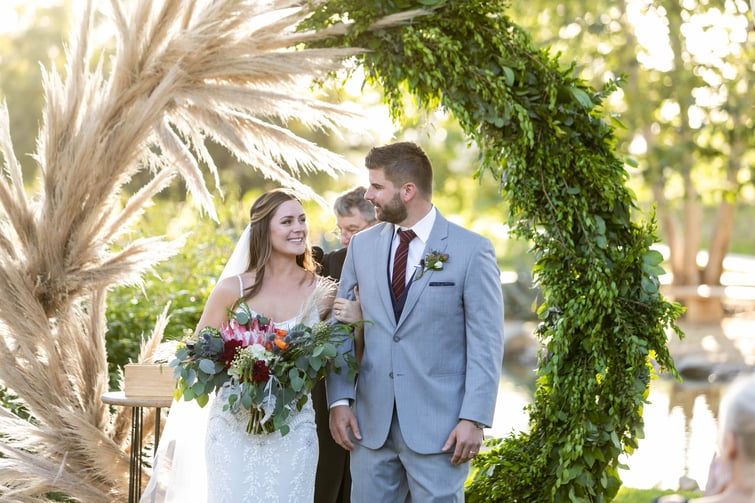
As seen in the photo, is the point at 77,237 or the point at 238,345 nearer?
the point at 238,345

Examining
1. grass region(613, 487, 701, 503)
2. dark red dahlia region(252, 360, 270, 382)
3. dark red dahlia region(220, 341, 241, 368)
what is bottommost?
grass region(613, 487, 701, 503)

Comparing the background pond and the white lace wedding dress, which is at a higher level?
the background pond

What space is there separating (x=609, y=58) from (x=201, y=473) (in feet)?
39.8

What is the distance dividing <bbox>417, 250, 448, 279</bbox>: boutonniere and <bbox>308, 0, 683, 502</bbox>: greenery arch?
89cm

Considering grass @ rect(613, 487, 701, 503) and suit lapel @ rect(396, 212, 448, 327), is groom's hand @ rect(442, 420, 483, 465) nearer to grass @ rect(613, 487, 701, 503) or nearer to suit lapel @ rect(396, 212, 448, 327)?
suit lapel @ rect(396, 212, 448, 327)

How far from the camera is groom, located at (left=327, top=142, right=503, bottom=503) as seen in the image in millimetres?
3982

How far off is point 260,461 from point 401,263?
104 cm

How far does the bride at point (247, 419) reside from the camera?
4.12 m

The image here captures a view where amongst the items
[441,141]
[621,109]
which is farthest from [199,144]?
[441,141]

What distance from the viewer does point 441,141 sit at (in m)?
23.1

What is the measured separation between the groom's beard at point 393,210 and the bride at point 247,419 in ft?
1.82

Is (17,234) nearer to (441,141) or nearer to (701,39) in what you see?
(701,39)

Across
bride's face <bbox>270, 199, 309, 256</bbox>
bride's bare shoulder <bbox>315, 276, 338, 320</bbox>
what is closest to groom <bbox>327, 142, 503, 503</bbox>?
bride's bare shoulder <bbox>315, 276, 338, 320</bbox>

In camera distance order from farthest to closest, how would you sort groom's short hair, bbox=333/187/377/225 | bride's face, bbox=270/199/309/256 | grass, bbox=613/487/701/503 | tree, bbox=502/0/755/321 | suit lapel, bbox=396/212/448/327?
tree, bbox=502/0/755/321, grass, bbox=613/487/701/503, groom's short hair, bbox=333/187/377/225, bride's face, bbox=270/199/309/256, suit lapel, bbox=396/212/448/327
